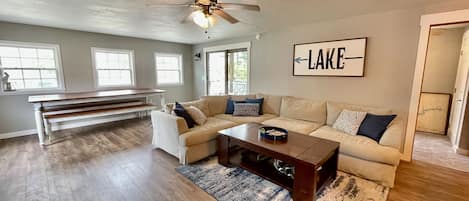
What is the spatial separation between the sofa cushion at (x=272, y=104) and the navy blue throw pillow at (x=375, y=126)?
1.61 m

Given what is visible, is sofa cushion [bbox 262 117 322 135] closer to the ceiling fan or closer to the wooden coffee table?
the wooden coffee table

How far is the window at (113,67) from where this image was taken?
5.21 m

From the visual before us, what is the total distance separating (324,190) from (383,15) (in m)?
2.85

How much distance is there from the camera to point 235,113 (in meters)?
4.10

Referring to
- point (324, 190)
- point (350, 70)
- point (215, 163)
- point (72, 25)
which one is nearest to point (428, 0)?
point (350, 70)

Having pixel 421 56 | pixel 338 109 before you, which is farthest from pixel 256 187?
pixel 421 56

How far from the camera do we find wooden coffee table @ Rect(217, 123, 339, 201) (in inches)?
77.7

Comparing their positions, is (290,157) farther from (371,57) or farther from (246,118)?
(371,57)

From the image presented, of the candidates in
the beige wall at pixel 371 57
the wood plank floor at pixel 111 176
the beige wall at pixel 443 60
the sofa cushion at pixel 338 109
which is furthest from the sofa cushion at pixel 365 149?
the beige wall at pixel 443 60

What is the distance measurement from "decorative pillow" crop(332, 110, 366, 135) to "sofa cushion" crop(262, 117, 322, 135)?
1.23 feet

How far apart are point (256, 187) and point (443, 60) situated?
4.94 metres

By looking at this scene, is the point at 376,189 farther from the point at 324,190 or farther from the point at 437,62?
the point at 437,62

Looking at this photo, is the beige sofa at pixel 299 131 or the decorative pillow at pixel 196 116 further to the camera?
the decorative pillow at pixel 196 116

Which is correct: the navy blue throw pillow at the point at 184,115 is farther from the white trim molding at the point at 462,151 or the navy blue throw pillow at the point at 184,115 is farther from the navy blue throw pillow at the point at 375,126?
the white trim molding at the point at 462,151
